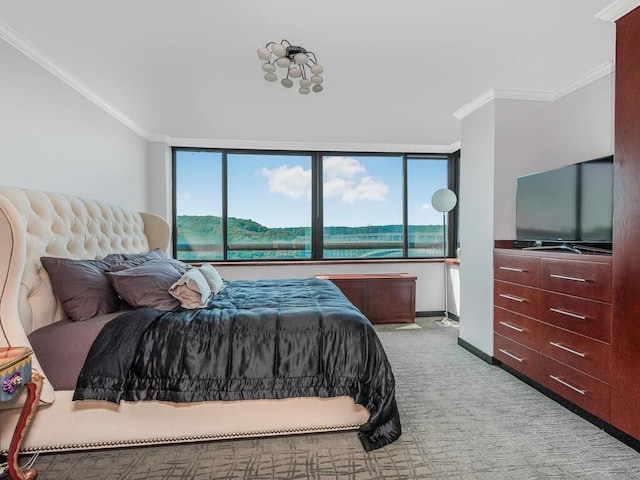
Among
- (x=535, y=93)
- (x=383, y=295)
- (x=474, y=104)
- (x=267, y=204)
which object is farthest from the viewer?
(x=267, y=204)

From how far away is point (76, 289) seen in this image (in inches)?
77.3

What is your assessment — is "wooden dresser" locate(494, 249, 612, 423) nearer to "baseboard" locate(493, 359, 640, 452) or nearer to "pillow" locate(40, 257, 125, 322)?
"baseboard" locate(493, 359, 640, 452)

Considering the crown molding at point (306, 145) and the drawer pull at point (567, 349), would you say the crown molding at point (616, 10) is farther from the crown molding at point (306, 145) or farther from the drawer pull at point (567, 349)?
the crown molding at point (306, 145)

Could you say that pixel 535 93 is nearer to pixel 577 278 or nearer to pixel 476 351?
pixel 577 278

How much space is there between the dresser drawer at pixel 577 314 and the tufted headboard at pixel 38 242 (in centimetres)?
310

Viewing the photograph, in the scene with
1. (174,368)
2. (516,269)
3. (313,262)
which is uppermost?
(516,269)

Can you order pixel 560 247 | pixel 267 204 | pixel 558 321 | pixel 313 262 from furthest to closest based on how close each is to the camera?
pixel 267 204, pixel 313 262, pixel 560 247, pixel 558 321

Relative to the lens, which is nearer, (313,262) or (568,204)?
(568,204)

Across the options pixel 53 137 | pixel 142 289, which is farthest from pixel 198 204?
pixel 142 289

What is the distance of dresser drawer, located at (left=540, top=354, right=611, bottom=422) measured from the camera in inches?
78.8

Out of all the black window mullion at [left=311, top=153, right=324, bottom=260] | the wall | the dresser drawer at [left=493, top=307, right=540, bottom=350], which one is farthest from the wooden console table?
the wall

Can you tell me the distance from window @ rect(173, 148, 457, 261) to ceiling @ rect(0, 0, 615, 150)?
4.04 ft

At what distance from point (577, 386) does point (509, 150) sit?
1930mm

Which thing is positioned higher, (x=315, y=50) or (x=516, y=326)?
(x=315, y=50)
